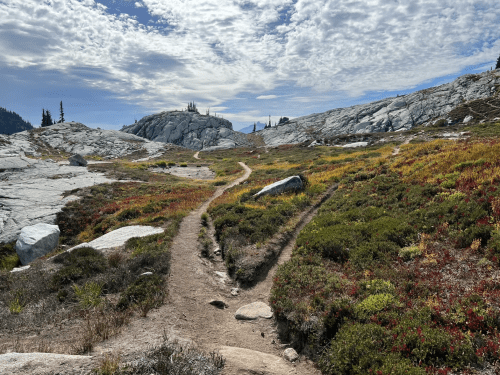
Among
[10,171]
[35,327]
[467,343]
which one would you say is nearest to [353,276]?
[467,343]

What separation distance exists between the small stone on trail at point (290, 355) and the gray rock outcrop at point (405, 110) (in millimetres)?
153353

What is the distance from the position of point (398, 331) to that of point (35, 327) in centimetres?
1245

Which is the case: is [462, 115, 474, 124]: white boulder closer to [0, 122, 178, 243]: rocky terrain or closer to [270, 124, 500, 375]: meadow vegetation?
[270, 124, 500, 375]: meadow vegetation

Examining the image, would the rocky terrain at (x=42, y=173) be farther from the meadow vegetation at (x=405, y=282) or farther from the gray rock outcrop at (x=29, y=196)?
the meadow vegetation at (x=405, y=282)

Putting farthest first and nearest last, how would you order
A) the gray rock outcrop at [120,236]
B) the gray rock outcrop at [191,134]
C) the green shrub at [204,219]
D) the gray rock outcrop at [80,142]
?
the gray rock outcrop at [191,134] < the gray rock outcrop at [80,142] < the green shrub at [204,219] < the gray rock outcrop at [120,236]

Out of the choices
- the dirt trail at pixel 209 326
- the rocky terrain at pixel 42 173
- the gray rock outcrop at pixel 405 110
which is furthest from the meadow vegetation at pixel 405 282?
the gray rock outcrop at pixel 405 110

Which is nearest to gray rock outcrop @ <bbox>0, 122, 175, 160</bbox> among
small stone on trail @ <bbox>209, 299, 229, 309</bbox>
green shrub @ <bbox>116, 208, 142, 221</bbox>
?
green shrub @ <bbox>116, 208, 142, 221</bbox>

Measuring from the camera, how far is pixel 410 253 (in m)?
11.5

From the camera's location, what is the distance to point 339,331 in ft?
26.6

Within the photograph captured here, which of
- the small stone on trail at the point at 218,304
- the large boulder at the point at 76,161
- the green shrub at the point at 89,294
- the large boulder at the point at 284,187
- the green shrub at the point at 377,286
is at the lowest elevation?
the small stone on trail at the point at 218,304

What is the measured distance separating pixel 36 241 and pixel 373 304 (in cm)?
2528

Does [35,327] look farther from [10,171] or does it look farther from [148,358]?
[10,171]

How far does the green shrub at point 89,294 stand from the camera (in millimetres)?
10430

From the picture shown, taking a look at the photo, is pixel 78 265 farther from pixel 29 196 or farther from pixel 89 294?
pixel 29 196
